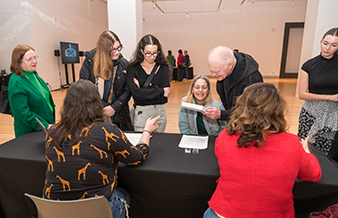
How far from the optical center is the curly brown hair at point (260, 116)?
3.46 feet

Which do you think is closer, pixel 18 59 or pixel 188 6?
pixel 18 59

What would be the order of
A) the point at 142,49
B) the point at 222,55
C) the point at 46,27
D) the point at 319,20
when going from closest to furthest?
the point at 222,55, the point at 142,49, the point at 319,20, the point at 46,27

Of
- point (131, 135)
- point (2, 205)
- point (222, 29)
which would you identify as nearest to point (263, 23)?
point (222, 29)

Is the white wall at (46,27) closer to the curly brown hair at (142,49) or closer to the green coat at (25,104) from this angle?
the green coat at (25,104)

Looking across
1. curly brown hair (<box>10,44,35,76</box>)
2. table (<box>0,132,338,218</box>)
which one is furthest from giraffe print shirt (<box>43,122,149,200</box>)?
curly brown hair (<box>10,44,35,76</box>)

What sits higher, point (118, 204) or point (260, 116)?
point (260, 116)

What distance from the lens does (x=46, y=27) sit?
7652 mm

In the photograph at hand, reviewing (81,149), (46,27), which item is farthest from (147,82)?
(46,27)

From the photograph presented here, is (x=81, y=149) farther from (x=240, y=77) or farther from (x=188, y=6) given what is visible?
(x=188, y=6)

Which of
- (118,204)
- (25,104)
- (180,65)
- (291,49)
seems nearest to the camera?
(118,204)

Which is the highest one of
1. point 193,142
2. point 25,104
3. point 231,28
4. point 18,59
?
point 231,28

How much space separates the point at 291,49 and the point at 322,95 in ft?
37.2

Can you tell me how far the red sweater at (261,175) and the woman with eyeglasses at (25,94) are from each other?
68.0 inches

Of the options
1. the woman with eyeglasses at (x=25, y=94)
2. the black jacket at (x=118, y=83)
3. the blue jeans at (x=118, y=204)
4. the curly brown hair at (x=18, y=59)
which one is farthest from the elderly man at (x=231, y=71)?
the curly brown hair at (x=18, y=59)
